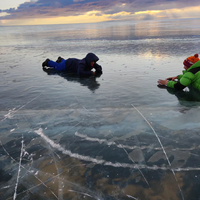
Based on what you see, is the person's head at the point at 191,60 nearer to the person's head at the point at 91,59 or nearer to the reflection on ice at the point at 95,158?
the reflection on ice at the point at 95,158

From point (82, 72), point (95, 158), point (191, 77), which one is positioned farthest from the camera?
point (82, 72)

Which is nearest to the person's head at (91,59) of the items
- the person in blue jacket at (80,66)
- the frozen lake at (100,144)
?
the person in blue jacket at (80,66)

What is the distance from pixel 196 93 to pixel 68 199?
14.8ft

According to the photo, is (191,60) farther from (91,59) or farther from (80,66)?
(80,66)

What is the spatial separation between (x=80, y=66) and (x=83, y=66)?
0.46ft

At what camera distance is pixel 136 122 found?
3.66m

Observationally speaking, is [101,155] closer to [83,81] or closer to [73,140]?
[73,140]

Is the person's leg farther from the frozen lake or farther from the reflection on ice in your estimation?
the reflection on ice

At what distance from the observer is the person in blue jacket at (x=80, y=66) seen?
722 centimetres

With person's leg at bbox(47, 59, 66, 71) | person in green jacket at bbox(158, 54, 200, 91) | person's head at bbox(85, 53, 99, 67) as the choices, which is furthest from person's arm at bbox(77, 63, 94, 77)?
person in green jacket at bbox(158, 54, 200, 91)

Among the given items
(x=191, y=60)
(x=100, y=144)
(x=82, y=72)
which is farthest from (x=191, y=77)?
(x=82, y=72)

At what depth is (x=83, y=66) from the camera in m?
7.36

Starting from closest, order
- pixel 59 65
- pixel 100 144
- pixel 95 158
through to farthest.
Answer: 1. pixel 95 158
2. pixel 100 144
3. pixel 59 65

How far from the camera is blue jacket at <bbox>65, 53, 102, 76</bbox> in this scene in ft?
23.6
